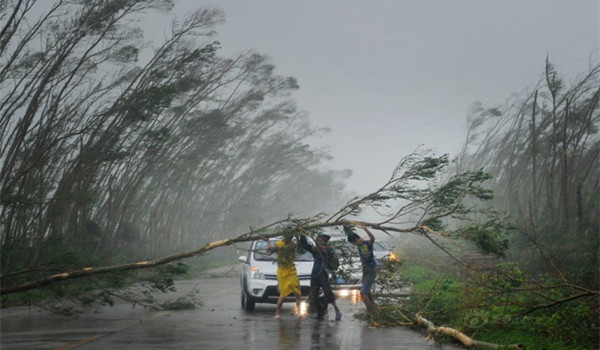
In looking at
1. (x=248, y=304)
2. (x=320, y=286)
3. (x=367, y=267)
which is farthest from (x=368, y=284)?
(x=248, y=304)

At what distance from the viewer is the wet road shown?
14484 millimetres

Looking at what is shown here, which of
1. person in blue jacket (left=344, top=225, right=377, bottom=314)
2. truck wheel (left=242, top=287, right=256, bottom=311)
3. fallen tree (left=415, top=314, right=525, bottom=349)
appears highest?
person in blue jacket (left=344, top=225, right=377, bottom=314)

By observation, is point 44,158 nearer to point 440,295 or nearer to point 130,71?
point 130,71

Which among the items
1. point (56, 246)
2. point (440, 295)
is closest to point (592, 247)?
point (440, 295)

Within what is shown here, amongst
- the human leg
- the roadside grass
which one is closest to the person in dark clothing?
the human leg

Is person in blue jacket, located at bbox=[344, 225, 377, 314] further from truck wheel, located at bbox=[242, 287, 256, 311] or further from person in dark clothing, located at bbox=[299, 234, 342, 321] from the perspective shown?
truck wheel, located at bbox=[242, 287, 256, 311]

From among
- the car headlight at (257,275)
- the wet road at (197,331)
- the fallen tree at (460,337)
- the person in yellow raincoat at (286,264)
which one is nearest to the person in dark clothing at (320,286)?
the wet road at (197,331)

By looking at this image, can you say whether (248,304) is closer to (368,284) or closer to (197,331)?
(368,284)

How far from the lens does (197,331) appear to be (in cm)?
1703

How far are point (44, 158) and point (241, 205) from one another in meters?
49.1

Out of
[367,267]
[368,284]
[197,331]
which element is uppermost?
[367,267]

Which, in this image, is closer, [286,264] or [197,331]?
[197,331]

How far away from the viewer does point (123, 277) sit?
55.8ft

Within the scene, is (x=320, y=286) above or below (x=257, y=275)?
below
